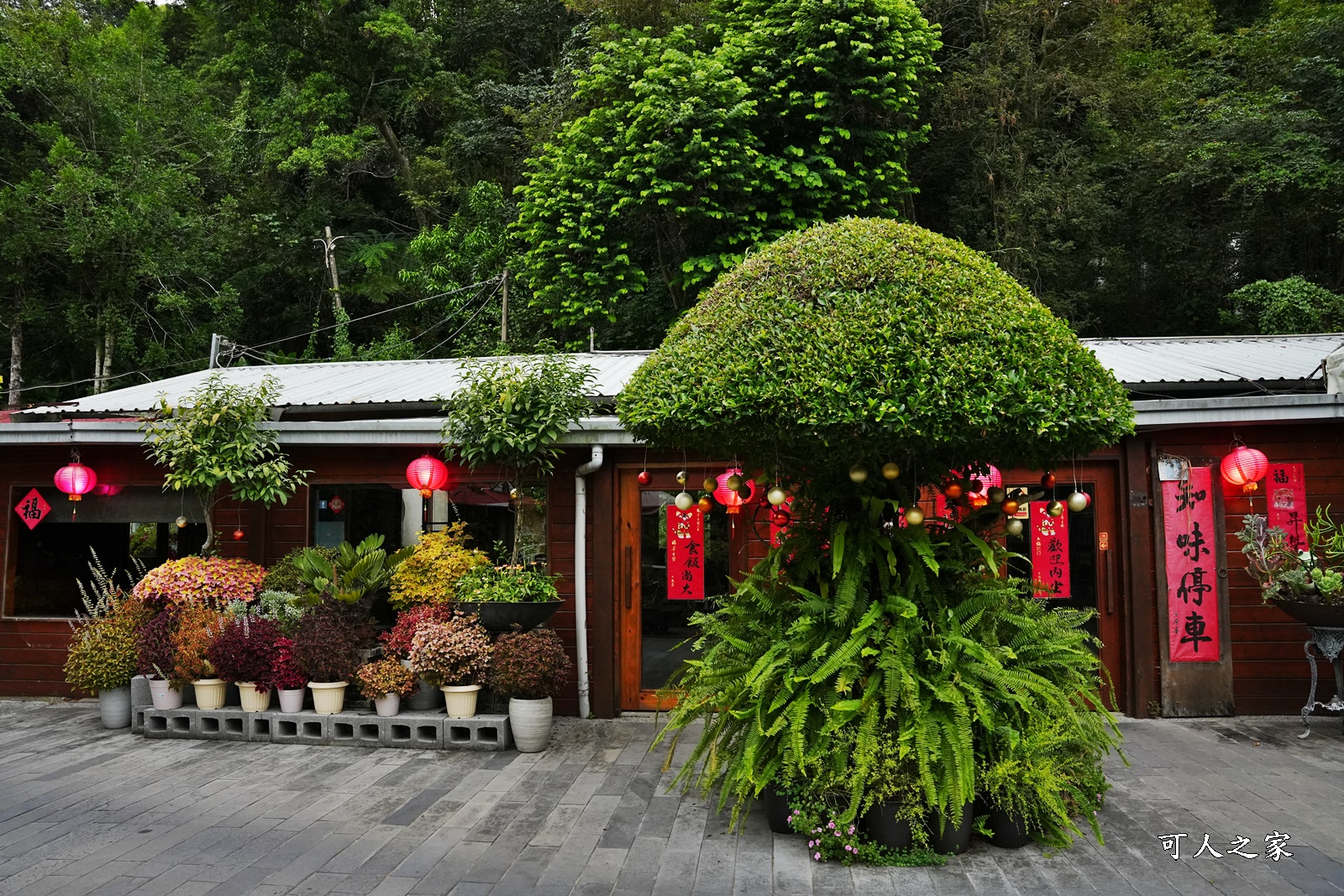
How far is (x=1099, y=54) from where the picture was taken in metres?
15.1

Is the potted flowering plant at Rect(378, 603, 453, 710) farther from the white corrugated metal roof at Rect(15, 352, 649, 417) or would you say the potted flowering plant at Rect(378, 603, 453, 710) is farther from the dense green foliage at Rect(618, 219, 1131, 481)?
the dense green foliage at Rect(618, 219, 1131, 481)

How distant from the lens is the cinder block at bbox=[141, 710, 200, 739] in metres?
6.46

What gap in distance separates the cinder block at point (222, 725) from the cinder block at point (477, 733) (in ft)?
5.32

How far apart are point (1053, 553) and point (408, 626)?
529 cm

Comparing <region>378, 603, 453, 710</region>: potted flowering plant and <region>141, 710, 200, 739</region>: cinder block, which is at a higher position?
<region>378, 603, 453, 710</region>: potted flowering plant

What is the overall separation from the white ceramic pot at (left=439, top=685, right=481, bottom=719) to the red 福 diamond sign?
4.75 metres

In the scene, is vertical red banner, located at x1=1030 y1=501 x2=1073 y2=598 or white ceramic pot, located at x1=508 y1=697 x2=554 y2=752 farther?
vertical red banner, located at x1=1030 y1=501 x2=1073 y2=598

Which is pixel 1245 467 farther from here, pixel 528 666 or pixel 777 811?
pixel 528 666

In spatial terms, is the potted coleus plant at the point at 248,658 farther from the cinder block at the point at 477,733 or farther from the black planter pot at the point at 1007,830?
the black planter pot at the point at 1007,830

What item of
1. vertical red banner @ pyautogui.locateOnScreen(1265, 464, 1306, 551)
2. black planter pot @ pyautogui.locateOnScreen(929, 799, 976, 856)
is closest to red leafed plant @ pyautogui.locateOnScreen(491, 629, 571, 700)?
black planter pot @ pyautogui.locateOnScreen(929, 799, 976, 856)

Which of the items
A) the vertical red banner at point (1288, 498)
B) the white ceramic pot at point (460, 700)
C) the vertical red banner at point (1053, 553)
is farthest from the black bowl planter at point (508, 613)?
the vertical red banner at point (1288, 498)

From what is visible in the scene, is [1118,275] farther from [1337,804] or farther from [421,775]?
[421,775]

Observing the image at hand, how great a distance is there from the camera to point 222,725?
6.42m

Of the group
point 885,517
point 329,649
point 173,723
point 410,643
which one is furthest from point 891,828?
point 173,723
